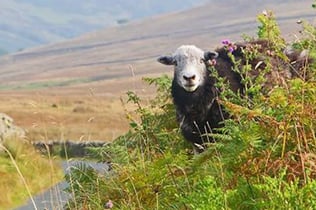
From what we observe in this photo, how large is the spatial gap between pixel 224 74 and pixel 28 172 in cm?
2057

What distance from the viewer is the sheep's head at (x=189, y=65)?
33.9 ft

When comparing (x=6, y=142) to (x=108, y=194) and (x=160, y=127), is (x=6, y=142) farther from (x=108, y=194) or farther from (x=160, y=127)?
(x=108, y=194)

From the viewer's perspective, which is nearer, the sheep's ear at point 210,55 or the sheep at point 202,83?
the sheep at point 202,83

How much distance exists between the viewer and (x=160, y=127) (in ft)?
33.6

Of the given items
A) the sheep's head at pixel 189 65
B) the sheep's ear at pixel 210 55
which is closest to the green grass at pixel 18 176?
the sheep's head at pixel 189 65

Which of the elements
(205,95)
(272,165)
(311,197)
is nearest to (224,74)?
(205,95)

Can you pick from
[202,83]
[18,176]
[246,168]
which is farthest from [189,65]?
[18,176]

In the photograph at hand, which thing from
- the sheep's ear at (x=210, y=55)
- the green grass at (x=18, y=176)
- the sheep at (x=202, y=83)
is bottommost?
the green grass at (x=18, y=176)

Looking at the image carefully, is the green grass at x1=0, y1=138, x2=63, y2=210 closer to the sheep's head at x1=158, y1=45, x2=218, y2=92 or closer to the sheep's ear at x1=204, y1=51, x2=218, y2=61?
the sheep's head at x1=158, y1=45, x2=218, y2=92

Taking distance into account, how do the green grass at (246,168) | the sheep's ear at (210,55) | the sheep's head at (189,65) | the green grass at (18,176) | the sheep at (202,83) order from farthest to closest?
the green grass at (18,176) < the sheep's ear at (210,55) < the sheep's head at (189,65) < the sheep at (202,83) < the green grass at (246,168)

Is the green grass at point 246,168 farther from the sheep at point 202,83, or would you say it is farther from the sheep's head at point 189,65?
the sheep's head at point 189,65

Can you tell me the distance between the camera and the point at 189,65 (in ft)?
34.8

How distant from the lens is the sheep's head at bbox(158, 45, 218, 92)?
33.9 ft

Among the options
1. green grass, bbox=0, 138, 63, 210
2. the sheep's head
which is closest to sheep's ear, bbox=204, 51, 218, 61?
the sheep's head
